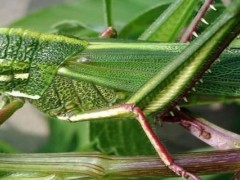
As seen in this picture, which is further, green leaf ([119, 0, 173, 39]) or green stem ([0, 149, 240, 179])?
green leaf ([119, 0, 173, 39])

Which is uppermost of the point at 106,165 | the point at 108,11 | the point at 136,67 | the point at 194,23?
the point at 108,11

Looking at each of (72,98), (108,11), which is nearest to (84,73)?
(72,98)

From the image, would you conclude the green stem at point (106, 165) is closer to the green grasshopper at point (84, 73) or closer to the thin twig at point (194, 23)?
the green grasshopper at point (84, 73)

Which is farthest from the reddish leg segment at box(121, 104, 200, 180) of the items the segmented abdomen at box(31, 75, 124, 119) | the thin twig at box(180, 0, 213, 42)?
the thin twig at box(180, 0, 213, 42)

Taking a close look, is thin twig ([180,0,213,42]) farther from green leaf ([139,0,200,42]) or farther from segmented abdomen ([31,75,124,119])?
segmented abdomen ([31,75,124,119])

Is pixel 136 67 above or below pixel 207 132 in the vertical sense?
above

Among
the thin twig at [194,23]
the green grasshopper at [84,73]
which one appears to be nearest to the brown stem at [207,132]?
the green grasshopper at [84,73]

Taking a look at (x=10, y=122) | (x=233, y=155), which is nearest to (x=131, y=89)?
(x=233, y=155)

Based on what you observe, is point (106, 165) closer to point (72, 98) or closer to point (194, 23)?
point (72, 98)
